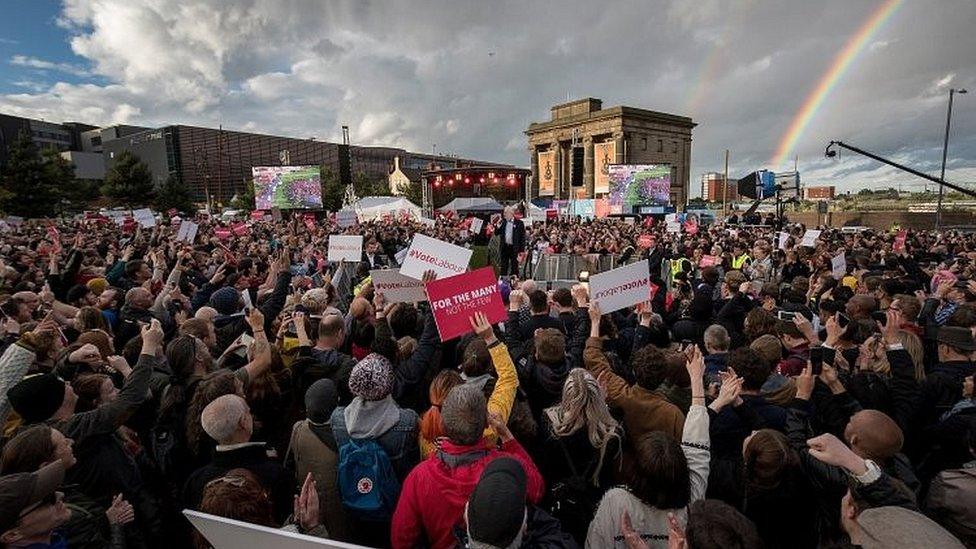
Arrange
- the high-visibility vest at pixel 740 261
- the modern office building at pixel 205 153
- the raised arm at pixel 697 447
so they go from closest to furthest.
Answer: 1. the raised arm at pixel 697 447
2. the high-visibility vest at pixel 740 261
3. the modern office building at pixel 205 153

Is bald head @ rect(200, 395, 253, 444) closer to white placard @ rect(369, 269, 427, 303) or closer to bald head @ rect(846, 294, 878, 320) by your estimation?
white placard @ rect(369, 269, 427, 303)

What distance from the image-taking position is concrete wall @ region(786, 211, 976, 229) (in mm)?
35322

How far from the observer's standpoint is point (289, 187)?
2855cm

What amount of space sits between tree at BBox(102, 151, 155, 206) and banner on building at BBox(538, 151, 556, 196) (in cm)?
4444

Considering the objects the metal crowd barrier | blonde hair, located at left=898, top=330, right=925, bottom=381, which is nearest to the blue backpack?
blonde hair, located at left=898, top=330, right=925, bottom=381

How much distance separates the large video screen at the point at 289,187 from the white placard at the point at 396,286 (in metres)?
24.6

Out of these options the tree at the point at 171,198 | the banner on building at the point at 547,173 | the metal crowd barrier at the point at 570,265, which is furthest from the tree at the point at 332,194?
the metal crowd barrier at the point at 570,265

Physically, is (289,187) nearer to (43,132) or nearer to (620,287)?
(620,287)

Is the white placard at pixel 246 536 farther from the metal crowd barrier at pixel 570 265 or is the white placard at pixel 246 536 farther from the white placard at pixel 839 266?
the metal crowd barrier at pixel 570 265

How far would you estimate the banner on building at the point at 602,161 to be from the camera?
54.2 m

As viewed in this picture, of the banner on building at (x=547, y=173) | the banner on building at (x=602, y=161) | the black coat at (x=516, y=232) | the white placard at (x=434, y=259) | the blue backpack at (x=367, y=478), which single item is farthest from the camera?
the banner on building at (x=547, y=173)

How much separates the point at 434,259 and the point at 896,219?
143ft

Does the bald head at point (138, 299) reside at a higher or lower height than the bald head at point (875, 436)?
higher

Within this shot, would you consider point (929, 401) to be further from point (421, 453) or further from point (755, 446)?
point (421, 453)
